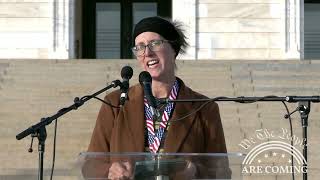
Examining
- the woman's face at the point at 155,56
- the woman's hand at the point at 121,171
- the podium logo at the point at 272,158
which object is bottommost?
the podium logo at the point at 272,158

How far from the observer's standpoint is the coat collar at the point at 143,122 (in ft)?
12.1

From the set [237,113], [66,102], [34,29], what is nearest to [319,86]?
[237,113]

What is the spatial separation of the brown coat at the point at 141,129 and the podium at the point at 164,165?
0.45 metres

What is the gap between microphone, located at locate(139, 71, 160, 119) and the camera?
3598mm

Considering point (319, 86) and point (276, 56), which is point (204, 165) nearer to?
point (319, 86)

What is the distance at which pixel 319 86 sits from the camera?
14523 mm

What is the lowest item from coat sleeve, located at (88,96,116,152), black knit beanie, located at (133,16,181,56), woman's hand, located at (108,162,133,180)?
woman's hand, located at (108,162,133,180)

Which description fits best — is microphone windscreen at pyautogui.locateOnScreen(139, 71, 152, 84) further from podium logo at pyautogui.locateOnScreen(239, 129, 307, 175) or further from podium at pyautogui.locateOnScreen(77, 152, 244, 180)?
podium logo at pyautogui.locateOnScreen(239, 129, 307, 175)

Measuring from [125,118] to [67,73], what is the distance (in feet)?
39.0

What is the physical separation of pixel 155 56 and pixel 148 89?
0.25 meters

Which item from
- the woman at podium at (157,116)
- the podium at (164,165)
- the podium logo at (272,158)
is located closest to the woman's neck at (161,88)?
the woman at podium at (157,116)

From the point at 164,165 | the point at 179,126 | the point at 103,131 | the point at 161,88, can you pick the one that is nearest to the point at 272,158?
the point at 161,88

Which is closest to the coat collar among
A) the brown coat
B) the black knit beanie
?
the brown coat

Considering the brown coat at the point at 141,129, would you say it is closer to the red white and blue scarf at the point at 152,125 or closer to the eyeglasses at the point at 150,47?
the red white and blue scarf at the point at 152,125
